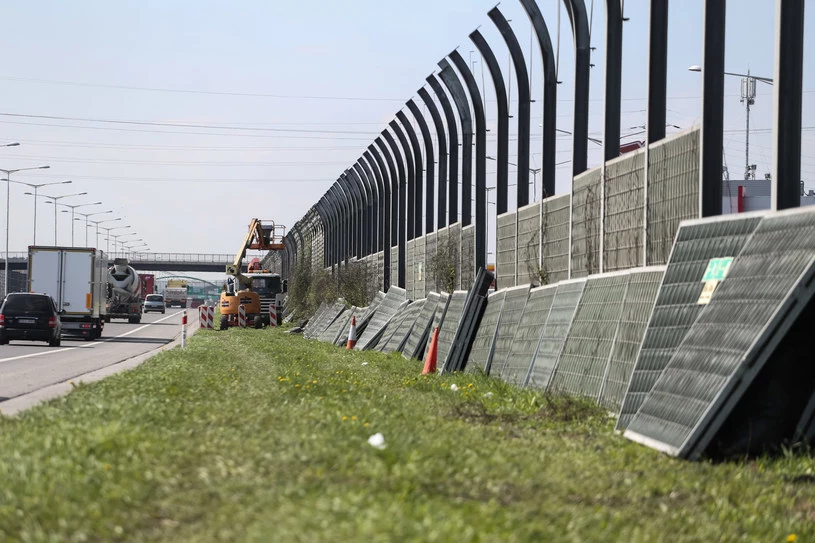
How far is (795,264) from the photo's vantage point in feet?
28.0

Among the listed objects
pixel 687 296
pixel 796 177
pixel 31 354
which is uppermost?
pixel 796 177

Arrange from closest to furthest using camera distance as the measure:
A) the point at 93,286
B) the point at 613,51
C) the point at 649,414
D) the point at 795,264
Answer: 1. the point at 795,264
2. the point at 649,414
3. the point at 613,51
4. the point at 93,286

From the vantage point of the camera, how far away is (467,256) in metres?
25.9

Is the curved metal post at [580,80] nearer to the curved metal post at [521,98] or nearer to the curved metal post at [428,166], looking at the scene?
the curved metal post at [521,98]

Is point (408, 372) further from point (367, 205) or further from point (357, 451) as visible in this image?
point (367, 205)

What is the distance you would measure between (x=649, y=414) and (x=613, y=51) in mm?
7483

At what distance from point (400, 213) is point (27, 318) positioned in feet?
38.6

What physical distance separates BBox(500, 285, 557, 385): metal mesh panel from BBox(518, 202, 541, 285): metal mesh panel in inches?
59.4

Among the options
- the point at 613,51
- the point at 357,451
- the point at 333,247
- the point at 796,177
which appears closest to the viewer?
the point at 357,451

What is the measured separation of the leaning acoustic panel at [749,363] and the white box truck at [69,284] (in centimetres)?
3885

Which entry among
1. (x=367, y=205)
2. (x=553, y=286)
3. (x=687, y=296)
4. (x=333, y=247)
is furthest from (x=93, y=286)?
(x=687, y=296)

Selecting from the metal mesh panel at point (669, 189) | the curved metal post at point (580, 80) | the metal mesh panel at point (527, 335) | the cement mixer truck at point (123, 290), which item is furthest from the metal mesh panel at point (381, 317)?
the cement mixer truck at point (123, 290)

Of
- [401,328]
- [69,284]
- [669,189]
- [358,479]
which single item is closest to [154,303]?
[69,284]

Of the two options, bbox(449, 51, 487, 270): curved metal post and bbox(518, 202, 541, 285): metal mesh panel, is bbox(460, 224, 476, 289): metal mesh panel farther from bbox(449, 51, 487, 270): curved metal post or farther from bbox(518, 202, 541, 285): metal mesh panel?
bbox(518, 202, 541, 285): metal mesh panel
